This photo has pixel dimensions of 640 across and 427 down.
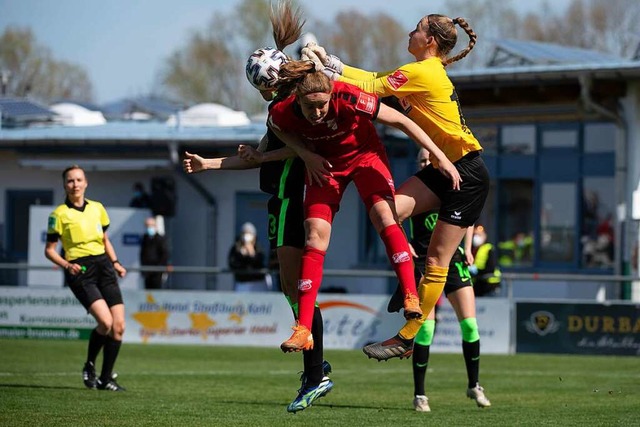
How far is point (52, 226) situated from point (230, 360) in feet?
18.0

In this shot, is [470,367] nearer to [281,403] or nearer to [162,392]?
[281,403]

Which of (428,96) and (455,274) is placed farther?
(455,274)

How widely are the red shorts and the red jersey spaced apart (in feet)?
0.18

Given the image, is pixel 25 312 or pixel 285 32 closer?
pixel 285 32

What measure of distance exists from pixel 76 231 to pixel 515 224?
16.4 m

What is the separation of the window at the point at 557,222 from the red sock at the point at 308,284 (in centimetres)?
1886

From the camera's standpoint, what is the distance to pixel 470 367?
11.0 m

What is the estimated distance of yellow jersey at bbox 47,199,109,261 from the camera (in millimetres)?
13141

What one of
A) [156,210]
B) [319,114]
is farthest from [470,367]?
[156,210]

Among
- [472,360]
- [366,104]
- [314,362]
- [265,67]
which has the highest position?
[265,67]

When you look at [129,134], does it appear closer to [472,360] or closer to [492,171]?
[492,171]

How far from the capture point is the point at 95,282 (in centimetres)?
1308

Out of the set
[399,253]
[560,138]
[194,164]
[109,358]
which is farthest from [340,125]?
Answer: [560,138]

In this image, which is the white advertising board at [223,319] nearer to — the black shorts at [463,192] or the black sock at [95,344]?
the black sock at [95,344]
